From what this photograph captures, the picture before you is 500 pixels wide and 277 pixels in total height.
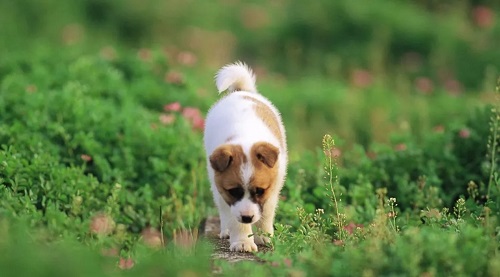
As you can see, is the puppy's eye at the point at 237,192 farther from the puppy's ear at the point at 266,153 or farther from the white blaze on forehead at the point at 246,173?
the puppy's ear at the point at 266,153

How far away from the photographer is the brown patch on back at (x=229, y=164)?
19.4ft

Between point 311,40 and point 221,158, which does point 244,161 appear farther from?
point 311,40

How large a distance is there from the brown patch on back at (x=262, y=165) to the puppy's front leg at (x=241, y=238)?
0.89ft

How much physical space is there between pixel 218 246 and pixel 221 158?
76 centimetres

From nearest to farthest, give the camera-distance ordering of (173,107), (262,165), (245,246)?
Answer: (262,165)
(245,246)
(173,107)

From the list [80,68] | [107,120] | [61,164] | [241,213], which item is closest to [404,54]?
[80,68]

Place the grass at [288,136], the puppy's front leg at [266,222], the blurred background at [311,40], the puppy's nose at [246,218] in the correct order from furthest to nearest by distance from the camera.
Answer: the blurred background at [311,40] → the puppy's front leg at [266,222] → the puppy's nose at [246,218] → the grass at [288,136]

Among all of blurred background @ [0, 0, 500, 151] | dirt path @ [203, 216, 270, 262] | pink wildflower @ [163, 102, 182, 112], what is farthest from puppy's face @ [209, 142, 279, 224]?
blurred background @ [0, 0, 500, 151]

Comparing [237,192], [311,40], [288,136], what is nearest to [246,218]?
[237,192]

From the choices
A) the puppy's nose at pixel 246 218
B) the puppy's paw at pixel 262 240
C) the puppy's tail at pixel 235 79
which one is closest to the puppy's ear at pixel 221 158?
the puppy's nose at pixel 246 218

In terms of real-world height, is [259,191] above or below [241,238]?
above

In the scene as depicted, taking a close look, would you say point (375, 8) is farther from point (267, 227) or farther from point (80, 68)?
point (267, 227)

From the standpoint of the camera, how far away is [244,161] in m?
5.96

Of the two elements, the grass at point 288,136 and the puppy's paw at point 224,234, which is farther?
the puppy's paw at point 224,234
